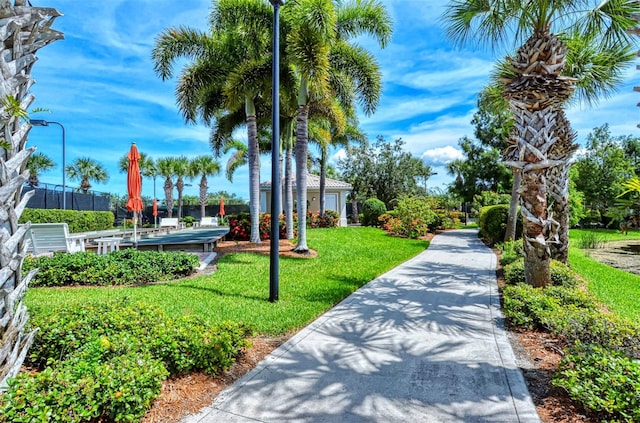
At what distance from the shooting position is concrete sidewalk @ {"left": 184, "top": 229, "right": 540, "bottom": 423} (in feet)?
9.41

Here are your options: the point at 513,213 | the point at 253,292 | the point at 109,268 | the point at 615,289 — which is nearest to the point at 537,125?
the point at 615,289

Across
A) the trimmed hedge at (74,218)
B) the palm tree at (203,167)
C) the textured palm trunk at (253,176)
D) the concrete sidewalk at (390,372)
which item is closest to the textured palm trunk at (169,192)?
the palm tree at (203,167)

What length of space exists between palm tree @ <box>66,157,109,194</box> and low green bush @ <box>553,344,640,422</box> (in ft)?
129

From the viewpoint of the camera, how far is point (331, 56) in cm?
1133

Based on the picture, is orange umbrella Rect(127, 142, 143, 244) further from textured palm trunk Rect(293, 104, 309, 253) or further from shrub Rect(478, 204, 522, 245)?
shrub Rect(478, 204, 522, 245)

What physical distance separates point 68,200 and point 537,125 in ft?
76.6

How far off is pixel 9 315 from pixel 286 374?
7.52ft

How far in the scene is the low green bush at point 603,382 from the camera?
2.50 meters

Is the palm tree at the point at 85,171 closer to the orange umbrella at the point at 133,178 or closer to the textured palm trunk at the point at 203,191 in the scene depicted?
the textured palm trunk at the point at 203,191

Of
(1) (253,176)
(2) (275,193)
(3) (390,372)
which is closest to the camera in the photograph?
(3) (390,372)

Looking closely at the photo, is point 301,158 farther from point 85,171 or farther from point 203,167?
point 85,171

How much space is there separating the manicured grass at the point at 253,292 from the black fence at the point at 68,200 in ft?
36.4

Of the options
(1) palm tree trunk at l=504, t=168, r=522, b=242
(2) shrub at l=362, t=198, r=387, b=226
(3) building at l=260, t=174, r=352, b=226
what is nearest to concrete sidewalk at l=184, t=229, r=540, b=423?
(1) palm tree trunk at l=504, t=168, r=522, b=242

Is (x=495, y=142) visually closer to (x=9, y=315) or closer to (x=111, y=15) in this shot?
(x=111, y=15)
